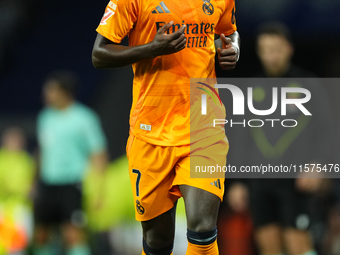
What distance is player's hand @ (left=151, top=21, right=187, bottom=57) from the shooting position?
250 cm

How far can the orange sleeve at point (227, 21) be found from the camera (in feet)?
9.89

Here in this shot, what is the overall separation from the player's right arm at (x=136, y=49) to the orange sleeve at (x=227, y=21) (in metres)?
0.61

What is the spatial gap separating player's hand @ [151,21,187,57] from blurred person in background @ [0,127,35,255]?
323 cm

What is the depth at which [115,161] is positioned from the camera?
547cm

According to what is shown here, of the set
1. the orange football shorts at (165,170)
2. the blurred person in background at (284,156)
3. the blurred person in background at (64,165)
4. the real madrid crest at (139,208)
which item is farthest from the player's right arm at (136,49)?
the blurred person in background at (64,165)

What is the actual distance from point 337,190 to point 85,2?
4001mm

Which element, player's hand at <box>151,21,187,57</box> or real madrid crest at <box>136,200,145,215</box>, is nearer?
player's hand at <box>151,21,187,57</box>

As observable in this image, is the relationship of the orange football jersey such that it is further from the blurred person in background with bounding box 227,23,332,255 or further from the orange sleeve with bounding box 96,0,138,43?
the blurred person in background with bounding box 227,23,332,255

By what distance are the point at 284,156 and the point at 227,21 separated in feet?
5.22

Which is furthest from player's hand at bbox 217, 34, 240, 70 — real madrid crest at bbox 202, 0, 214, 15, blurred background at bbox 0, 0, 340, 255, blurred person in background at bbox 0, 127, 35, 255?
blurred person in background at bbox 0, 127, 35, 255

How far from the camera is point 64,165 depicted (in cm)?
492

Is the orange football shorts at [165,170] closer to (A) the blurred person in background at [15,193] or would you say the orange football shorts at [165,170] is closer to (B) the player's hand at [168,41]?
(B) the player's hand at [168,41]

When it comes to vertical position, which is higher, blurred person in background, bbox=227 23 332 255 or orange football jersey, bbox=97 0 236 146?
orange football jersey, bbox=97 0 236 146

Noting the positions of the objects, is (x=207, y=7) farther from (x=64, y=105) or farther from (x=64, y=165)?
(x=64, y=165)
